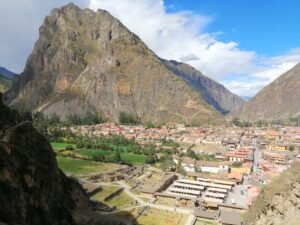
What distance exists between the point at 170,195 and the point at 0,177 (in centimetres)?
3159

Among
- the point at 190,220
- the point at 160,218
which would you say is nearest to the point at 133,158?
the point at 160,218

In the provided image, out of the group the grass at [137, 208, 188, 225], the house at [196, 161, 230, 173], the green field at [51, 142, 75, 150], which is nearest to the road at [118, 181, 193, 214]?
the grass at [137, 208, 188, 225]

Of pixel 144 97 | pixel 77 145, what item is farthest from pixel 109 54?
pixel 77 145

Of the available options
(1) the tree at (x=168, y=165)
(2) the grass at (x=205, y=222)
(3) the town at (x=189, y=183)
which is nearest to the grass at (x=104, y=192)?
(3) the town at (x=189, y=183)

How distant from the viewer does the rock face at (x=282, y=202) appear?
86.7 ft

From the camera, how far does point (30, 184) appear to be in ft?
110

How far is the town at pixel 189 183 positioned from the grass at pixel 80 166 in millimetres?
1248

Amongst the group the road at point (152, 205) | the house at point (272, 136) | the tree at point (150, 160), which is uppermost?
the house at point (272, 136)

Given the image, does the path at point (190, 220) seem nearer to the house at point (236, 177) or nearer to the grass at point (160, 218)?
the grass at point (160, 218)

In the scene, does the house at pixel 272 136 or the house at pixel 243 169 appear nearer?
the house at pixel 243 169

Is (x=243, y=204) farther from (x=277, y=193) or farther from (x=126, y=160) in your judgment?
(x=126, y=160)

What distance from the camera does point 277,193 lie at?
29.6 m

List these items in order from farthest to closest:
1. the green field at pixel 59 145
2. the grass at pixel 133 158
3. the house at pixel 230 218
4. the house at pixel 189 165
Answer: the green field at pixel 59 145 < the grass at pixel 133 158 < the house at pixel 189 165 < the house at pixel 230 218

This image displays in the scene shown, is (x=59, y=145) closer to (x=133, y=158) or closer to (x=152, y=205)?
(x=133, y=158)
